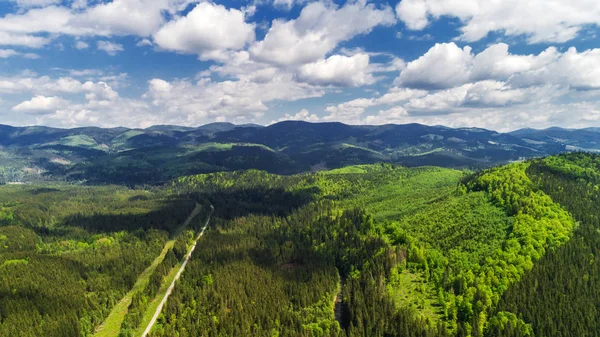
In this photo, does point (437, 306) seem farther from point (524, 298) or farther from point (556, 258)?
point (556, 258)

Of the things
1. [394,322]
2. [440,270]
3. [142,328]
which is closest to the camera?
[394,322]

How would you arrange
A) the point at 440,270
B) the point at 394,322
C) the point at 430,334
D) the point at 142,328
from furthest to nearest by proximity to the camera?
the point at 440,270 → the point at 142,328 → the point at 394,322 → the point at 430,334

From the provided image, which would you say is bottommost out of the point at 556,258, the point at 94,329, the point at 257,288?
the point at 94,329

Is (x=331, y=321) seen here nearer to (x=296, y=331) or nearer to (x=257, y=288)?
(x=296, y=331)

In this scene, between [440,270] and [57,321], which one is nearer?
[57,321]

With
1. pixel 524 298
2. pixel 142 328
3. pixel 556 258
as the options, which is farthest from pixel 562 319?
pixel 142 328

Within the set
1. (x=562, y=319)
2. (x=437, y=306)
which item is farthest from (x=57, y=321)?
(x=562, y=319)

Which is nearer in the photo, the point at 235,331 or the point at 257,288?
the point at 235,331

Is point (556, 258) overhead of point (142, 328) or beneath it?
overhead

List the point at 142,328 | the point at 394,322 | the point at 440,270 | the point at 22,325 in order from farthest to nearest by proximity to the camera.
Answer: the point at 440,270 → the point at 142,328 → the point at 22,325 → the point at 394,322
